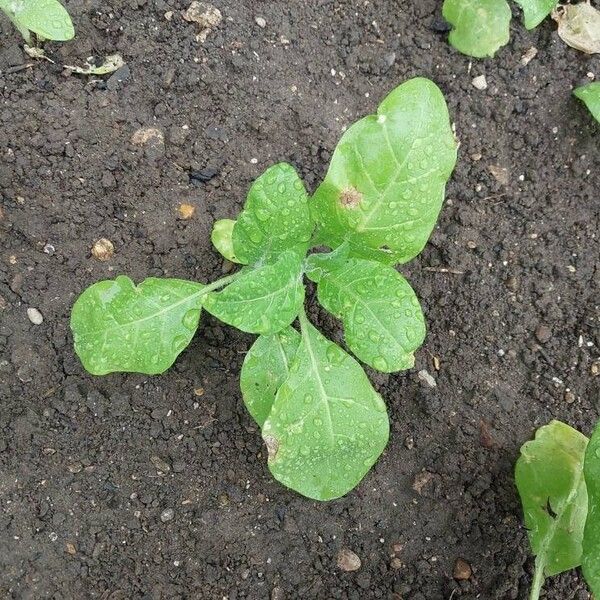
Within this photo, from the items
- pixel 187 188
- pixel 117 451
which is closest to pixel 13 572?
pixel 117 451

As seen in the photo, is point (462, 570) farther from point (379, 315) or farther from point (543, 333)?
point (379, 315)

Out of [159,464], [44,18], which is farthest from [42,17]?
[159,464]

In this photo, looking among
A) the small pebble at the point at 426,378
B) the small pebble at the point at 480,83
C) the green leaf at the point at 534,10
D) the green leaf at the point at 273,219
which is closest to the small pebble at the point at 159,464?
the green leaf at the point at 273,219

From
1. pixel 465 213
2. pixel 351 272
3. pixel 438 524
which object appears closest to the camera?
pixel 351 272

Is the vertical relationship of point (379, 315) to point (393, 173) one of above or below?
below

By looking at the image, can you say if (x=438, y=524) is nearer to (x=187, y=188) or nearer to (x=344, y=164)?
(x=344, y=164)

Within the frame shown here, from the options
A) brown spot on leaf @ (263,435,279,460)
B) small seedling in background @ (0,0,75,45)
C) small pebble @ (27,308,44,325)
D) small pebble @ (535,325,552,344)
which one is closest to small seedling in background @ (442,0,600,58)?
small pebble @ (535,325,552,344)

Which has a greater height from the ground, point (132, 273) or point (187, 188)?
point (187, 188)

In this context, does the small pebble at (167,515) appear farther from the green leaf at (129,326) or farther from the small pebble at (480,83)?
the small pebble at (480,83)
